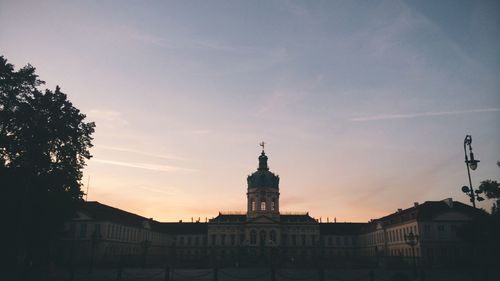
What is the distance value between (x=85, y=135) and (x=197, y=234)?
222ft

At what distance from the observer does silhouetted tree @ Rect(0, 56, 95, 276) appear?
34.9 meters

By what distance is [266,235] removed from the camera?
316 feet

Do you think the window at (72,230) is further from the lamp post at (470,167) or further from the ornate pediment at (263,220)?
the lamp post at (470,167)

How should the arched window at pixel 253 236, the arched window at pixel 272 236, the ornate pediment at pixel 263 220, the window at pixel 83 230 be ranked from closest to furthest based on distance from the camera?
1. the window at pixel 83 230
2. the arched window at pixel 272 236
3. the ornate pediment at pixel 263 220
4. the arched window at pixel 253 236

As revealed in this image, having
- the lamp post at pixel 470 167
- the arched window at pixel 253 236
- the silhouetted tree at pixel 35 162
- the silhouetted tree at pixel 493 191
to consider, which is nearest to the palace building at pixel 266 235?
the arched window at pixel 253 236

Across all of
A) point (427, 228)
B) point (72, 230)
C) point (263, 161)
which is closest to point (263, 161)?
point (263, 161)

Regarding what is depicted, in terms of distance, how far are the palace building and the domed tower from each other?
0.24 m

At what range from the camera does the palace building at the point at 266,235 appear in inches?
2650

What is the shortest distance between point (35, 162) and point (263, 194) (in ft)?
214

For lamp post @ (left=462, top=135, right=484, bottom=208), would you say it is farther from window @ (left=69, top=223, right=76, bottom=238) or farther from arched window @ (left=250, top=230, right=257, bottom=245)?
arched window @ (left=250, top=230, right=257, bottom=245)

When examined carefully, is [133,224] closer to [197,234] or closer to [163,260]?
[163,260]

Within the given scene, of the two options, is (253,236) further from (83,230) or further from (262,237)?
(83,230)

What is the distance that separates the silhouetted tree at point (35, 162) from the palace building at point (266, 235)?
22.1 m

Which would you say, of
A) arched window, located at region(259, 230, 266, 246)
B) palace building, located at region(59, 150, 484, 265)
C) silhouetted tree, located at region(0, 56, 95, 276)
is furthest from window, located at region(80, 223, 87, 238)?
arched window, located at region(259, 230, 266, 246)
